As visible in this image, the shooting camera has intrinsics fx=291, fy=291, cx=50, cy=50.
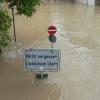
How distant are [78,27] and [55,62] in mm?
5307

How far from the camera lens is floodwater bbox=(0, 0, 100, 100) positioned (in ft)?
16.7

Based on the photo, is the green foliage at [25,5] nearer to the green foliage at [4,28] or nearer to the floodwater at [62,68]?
the green foliage at [4,28]

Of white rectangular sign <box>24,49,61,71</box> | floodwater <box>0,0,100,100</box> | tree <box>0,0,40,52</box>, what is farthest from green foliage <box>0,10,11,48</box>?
white rectangular sign <box>24,49,61,71</box>

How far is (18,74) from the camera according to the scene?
588cm

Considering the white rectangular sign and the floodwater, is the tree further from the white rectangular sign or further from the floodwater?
the white rectangular sign

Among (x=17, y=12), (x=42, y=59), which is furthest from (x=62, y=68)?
(x=17, y=12)

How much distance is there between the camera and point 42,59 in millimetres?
5211

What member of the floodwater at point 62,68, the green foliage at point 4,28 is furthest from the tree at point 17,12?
the floodwater at point 62,68

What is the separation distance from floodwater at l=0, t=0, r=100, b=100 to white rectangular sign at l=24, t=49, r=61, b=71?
36 centimetres

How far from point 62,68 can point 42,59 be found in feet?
3.67

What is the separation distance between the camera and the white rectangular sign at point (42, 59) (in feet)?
17.0

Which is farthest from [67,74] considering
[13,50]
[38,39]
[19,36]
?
[19,36]

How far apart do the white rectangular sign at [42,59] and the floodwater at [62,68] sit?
0.36m

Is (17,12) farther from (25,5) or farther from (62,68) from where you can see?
(62,68)
